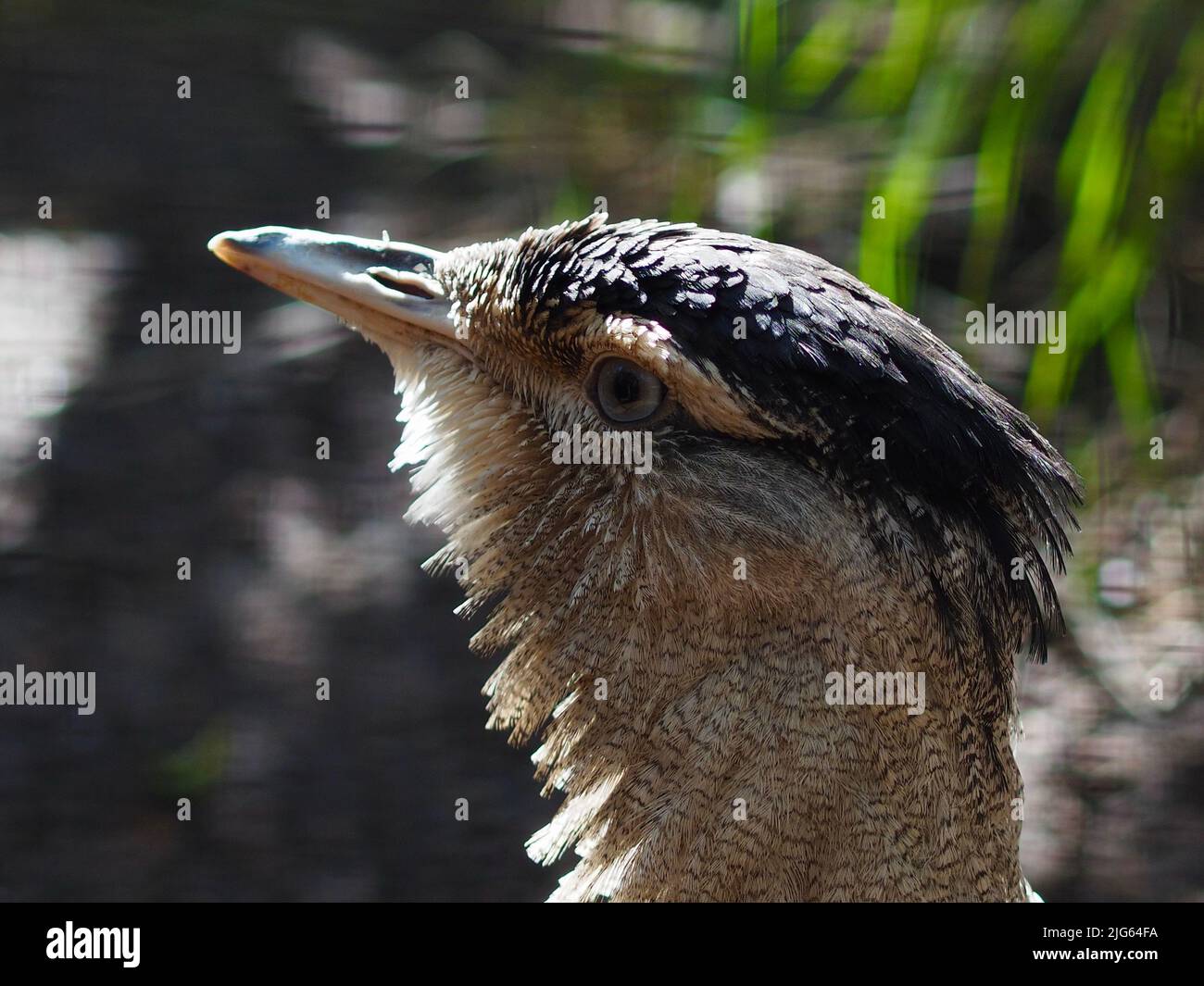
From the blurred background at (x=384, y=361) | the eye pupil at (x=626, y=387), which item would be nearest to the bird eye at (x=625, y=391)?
the eye pupil at (x=626, y=387)

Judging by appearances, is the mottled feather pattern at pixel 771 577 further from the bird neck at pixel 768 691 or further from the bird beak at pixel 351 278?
the bird beak at pixel 351 278

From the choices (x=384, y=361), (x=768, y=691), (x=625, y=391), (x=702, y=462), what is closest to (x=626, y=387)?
(x=625, y=391)

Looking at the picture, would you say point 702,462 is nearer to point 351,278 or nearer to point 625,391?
point 625,391

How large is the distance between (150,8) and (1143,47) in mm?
2665

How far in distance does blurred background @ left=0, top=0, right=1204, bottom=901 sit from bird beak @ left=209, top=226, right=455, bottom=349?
143cm

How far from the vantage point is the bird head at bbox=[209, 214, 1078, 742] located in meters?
1.52

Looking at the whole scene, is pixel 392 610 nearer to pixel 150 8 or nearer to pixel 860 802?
pixel 150 8

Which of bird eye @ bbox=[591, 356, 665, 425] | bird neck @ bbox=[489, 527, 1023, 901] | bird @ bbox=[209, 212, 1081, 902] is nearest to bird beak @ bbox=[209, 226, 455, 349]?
bird @ bbox=[209, 212, 1081, 902]

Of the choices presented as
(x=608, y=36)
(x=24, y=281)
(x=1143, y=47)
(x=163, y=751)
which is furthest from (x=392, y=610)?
(x=1143, y=47)

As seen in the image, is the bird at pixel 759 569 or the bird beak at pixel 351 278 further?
the bird beak at pixel 351 278

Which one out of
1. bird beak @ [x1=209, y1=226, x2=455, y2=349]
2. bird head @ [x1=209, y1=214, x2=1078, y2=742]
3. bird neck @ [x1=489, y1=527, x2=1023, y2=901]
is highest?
bird beak @ [x1=209, y1=226, x2=455, y2=349]

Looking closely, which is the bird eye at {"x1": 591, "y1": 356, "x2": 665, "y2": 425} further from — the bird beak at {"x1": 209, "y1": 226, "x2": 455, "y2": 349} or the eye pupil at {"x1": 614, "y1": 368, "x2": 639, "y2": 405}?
the bird beak at {"x1": 209, "y1": 226, "x2": 455, "y2": 349}

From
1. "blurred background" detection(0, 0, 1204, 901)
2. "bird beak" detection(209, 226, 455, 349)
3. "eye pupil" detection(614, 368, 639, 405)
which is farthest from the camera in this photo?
"blurred background" detection(0, 0, 1204, 901)

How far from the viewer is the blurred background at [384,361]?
10.1 ft
